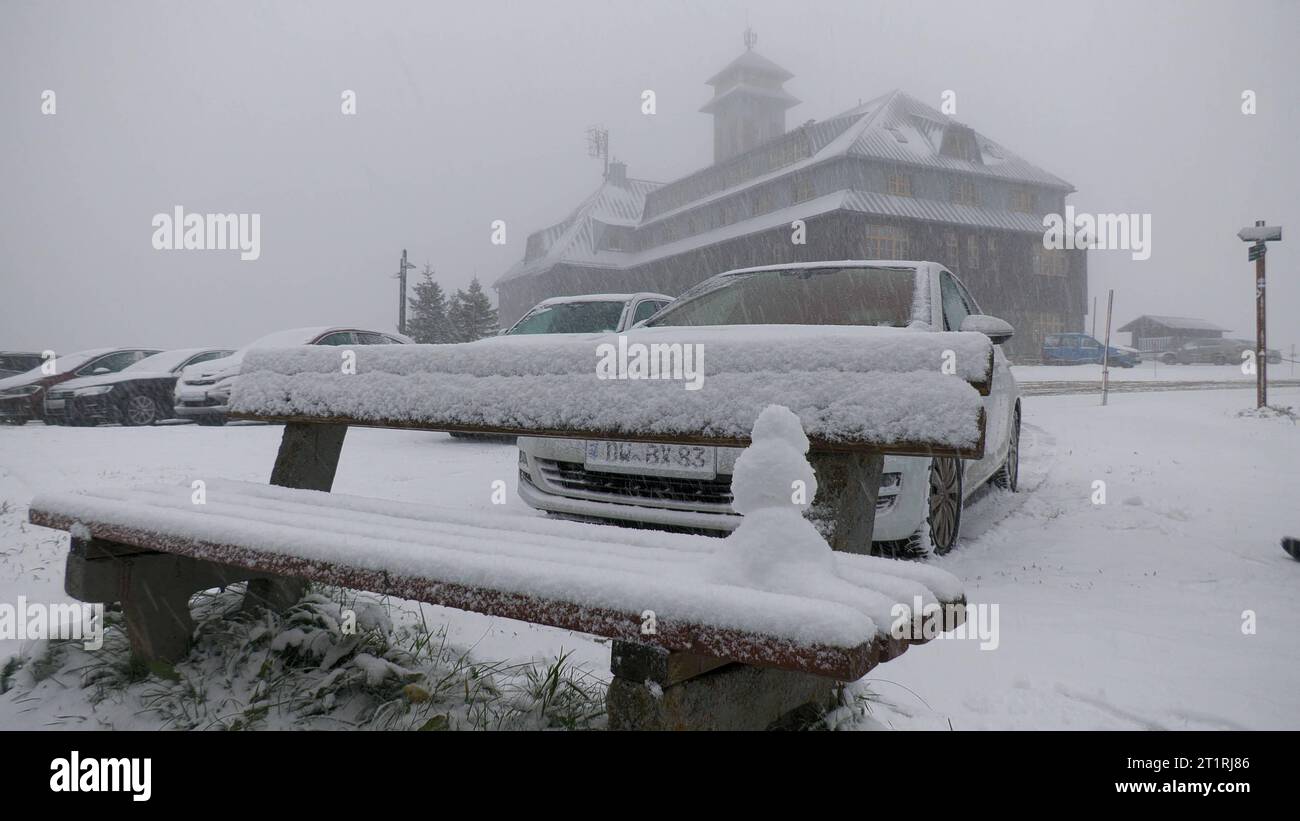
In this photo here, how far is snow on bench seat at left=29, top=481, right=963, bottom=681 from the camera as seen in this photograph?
1105mm

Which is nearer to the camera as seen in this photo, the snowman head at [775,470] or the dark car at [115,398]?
the snowman head at [775,470]

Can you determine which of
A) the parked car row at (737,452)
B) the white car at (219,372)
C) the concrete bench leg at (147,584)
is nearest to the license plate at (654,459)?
the parked car row at (737,452)

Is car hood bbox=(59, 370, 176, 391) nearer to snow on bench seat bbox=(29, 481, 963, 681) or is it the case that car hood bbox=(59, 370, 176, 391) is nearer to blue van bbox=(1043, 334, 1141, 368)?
snow on bench seat bbox=(29, 481, 963, 681)

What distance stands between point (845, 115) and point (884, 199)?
5.24 m

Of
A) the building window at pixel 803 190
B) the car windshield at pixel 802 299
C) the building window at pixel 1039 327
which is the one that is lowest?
the car windshield at pixel 802 299

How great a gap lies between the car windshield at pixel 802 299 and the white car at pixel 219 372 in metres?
6.13

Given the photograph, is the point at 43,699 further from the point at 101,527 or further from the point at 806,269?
the point at 806,269

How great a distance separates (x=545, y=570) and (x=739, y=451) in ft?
5.82

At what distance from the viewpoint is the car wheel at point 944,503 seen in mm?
3570

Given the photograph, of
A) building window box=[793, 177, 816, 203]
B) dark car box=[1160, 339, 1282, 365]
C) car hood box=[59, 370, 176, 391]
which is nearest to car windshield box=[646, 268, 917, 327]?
car hood box=[59, 370, 176, 391]

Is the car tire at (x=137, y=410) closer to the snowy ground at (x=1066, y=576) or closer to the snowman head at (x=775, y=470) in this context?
the snowy ground at (x=1066, y=576)

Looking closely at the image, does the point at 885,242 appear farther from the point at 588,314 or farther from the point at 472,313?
the point at 588,314

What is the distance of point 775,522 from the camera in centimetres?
130

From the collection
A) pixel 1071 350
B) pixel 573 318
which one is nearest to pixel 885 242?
pixel 1071 350
